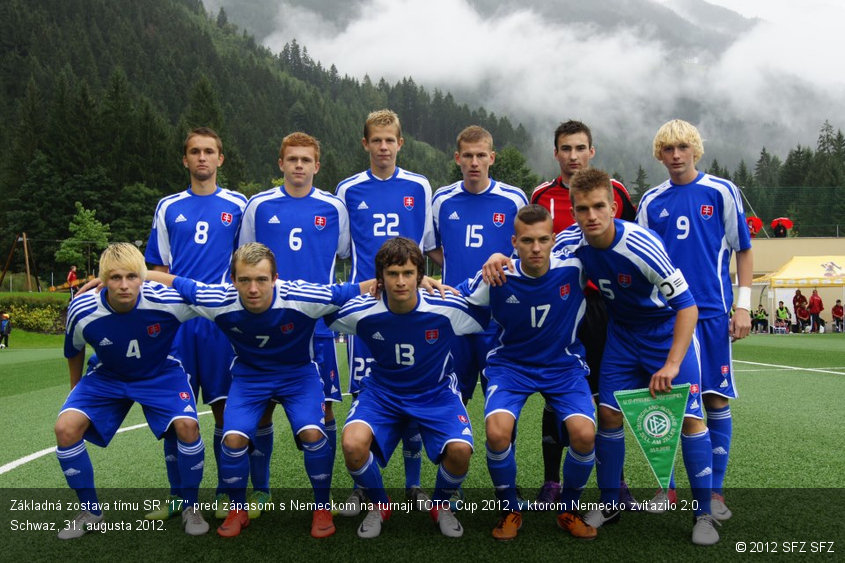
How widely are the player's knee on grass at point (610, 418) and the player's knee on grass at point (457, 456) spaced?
0.81 m

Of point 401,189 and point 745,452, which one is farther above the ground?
point 401,189

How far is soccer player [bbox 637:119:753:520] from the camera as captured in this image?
13.4 ft

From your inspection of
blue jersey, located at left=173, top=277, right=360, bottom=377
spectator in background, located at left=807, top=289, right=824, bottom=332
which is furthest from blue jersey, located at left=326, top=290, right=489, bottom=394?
spectator in background, located at left=807, top=289, right=824, bottom=332

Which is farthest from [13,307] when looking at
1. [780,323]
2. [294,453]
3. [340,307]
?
[780,323]

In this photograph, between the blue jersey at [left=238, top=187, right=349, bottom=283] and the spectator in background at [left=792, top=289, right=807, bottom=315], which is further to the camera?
the spectator in background at [left=792, top=289, right=807, bottom=315]

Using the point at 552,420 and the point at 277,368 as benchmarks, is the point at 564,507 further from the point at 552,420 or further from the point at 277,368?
the point at 277,368

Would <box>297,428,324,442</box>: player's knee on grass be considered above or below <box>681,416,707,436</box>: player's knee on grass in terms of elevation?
below

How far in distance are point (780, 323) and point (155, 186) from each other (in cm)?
5381

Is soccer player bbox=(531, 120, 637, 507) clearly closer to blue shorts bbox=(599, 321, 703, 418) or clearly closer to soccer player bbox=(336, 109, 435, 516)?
blue shorts bbox=(599, 321, 703, 418)

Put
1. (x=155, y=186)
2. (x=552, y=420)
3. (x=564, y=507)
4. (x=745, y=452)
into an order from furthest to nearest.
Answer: (x=155, y=186) < (x=745, y=452) < (x=552, y=420) < (x=564, y=507)

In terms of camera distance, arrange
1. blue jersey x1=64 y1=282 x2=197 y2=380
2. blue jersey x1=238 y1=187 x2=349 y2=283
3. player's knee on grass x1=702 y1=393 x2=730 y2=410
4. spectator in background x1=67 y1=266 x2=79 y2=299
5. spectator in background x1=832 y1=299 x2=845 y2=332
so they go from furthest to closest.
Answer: spectator in background x1=832 y1=299 x2=845 y2=332 < spectator in background x1=67 y1=266 x2=79 y2=299 < blue jersey x1=238 y1=187 x2=349 y2=283 < player's knee on grass x1=702 y1=393 x2=730 y2=410 < blue jersey x1=64 y1=282 x2=197 y2=380

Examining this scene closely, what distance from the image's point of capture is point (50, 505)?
431 centimetres

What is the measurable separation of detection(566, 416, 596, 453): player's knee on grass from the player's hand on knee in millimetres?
897

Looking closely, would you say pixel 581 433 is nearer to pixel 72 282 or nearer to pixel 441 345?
pixel 441 345
